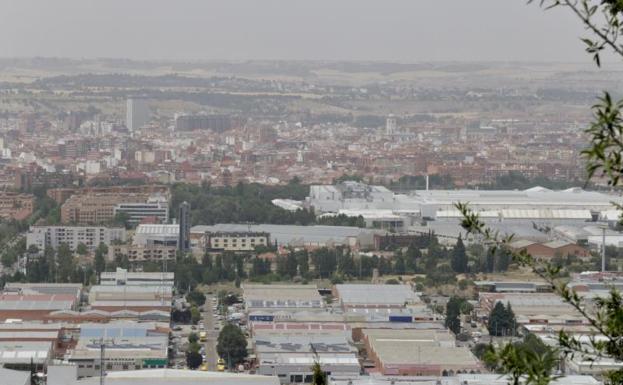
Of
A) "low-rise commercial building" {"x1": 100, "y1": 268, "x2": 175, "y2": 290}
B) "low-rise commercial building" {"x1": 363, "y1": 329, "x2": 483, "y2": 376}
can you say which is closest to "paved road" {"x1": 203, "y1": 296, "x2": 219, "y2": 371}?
"low-rise commercial building" {"x1": 100, "y1": 268, "x2": 175, "y2": 290}

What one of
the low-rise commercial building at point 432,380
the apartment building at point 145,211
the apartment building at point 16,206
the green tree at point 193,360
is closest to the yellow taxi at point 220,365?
the green tree at point 193,360

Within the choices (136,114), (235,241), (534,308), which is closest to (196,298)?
(534,308)

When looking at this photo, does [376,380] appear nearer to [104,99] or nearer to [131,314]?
[131,314]

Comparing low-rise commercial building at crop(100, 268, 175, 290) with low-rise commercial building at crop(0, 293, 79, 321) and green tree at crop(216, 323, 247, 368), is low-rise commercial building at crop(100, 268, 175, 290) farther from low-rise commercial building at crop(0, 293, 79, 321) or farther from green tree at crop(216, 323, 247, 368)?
green tree at crop(216, 323, 247, 368)

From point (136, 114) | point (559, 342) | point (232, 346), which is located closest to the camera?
point (559, 342)

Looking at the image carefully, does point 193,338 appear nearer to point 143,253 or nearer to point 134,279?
point 134,279
